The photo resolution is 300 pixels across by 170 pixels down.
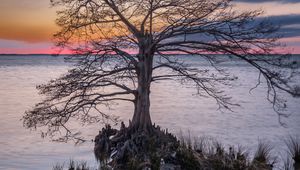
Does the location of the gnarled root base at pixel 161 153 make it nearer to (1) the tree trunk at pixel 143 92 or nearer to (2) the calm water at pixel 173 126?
(1) the tree trunk at pixel 143 92

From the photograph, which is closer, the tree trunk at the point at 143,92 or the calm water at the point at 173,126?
the tree trunk at the point at 143,92

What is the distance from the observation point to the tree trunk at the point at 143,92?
1612cm

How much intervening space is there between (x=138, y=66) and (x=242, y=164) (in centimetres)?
628

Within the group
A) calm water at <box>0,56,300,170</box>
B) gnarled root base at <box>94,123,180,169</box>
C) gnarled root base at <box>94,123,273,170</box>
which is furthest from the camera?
calm water at <box>0,56,300,170</box>

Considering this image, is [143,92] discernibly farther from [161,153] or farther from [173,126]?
[173,126]

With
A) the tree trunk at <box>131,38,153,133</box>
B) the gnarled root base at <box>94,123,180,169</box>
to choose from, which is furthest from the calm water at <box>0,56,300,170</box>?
the tree trunk at <box>131,38,153,133</box>

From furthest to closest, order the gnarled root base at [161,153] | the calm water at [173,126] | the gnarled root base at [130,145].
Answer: the calm water at [173,126] < the gnarled root base at [130,145] < the gnarled root base at [161,153]

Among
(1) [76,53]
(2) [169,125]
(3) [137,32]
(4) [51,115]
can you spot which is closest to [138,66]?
(3) [137,32]

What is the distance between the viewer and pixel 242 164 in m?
11.0

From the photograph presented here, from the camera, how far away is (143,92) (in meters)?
16.4

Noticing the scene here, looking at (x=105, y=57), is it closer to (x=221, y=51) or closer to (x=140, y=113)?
(x=140, y=113)

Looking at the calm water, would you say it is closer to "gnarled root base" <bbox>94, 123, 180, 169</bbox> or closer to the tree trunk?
"gnarled root base" <bbox>94, 123, 180, 169</bbox>

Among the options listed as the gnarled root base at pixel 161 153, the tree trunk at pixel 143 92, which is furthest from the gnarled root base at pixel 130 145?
the tree trunk at pixel 143 92

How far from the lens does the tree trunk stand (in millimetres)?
16125
